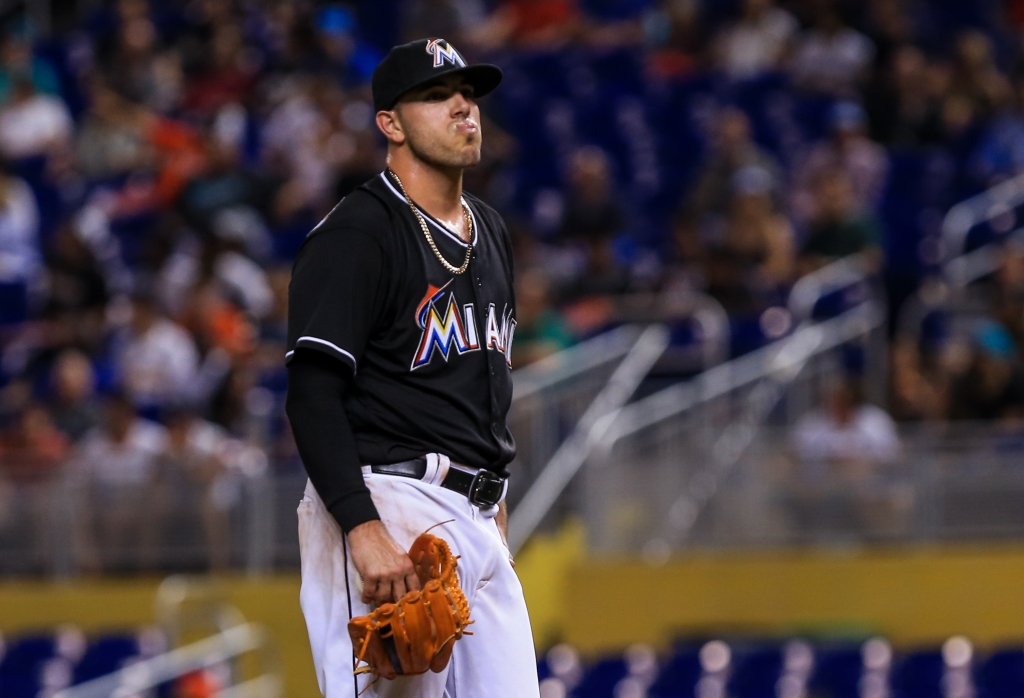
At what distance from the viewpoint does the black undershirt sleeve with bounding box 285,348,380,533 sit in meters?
3.59

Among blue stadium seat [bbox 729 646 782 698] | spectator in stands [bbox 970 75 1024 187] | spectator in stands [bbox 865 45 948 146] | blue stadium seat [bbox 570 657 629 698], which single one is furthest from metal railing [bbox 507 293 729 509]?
spectator in stands [bbox 865 45 948 146]

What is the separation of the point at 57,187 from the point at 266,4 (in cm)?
342

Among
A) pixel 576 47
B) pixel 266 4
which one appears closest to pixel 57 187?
pixel 266 4

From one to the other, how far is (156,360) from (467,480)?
6889mm

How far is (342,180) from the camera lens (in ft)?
36.7

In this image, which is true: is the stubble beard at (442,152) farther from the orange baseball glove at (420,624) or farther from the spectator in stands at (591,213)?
the spectator in stands at (591,213)

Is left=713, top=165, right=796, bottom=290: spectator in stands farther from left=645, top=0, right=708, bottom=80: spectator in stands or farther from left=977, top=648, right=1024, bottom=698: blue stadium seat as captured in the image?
left=645, top=0, right=708, bottom=80: spectator in stands

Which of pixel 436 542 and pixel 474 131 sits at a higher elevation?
pixel 474 131

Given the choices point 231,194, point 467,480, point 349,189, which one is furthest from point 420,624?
point 231,194

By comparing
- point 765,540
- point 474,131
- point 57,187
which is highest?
point 57,187

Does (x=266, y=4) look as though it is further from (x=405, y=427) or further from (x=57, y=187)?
(x=405, y=427)

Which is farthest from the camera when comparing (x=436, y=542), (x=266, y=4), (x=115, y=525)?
(x=266, y=4)

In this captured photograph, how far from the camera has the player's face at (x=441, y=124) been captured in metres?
3.88

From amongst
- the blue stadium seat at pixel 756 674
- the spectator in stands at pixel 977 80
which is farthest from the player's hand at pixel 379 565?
the spectator in stands at pixel 977 80
